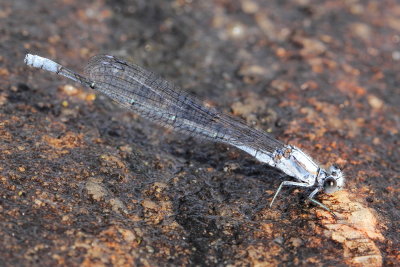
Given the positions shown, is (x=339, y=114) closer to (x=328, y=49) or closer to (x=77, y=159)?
(x=328, y=49)

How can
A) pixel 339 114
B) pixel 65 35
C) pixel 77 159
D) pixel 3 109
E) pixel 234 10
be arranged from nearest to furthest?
pixel 77 159
pixel 3 109
pixel 339 114
pixel 65 35
pixel 234 10

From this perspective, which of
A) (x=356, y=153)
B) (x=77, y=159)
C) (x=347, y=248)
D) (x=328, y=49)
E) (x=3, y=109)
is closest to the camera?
(x=347, y=248)

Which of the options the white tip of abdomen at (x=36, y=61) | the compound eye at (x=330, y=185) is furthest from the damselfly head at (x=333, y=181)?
the white tip of abdomen at (x=36, y=61)

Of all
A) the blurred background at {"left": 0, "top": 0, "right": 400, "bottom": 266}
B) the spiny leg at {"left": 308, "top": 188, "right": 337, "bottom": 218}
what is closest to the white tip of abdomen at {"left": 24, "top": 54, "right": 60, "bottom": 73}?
the blurred background at {"left": 0, "top": 0, "right": 400, "bottom": 266}

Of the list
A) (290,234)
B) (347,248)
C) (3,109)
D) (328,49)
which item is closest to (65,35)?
(3,109)

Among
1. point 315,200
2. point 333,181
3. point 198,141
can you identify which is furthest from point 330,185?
point 198,141

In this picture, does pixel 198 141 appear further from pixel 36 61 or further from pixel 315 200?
pixel 36 61
